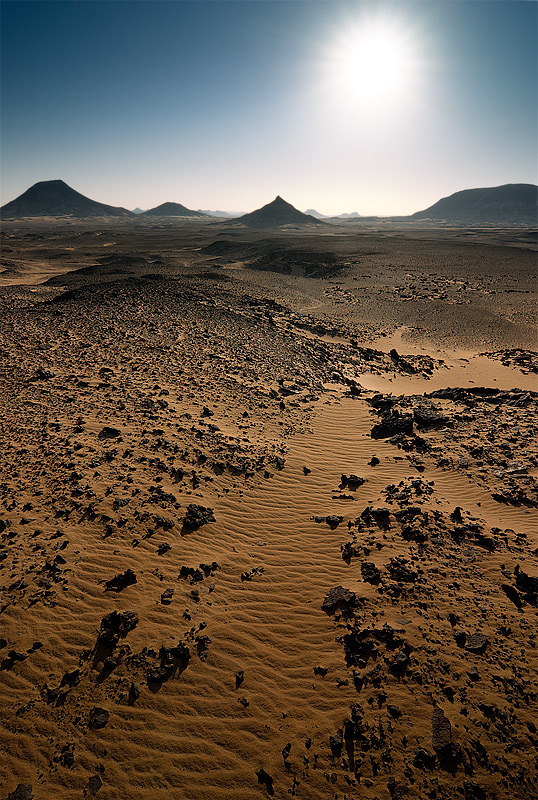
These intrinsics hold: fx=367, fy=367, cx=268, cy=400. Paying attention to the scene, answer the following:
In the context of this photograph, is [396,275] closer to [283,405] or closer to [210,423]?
[283,405]

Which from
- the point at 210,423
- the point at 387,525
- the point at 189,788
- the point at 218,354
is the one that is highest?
the point at 218,354

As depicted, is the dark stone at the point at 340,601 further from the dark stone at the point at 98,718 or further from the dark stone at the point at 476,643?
the dark stone at the point at 98,718

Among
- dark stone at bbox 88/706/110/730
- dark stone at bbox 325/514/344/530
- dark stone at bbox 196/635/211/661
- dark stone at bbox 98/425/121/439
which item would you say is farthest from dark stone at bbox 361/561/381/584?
dark stone at bbox 98/425/121/439

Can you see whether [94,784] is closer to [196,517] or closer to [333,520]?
[196,517]

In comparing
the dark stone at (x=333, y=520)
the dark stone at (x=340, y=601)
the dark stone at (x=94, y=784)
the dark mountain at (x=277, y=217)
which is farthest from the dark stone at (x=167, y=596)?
the dark mountain at (x=277, y=217)

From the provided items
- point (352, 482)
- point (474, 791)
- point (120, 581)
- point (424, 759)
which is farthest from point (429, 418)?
point (120, 581)

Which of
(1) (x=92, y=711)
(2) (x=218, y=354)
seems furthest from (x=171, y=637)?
(2) (x=218, y=354)
